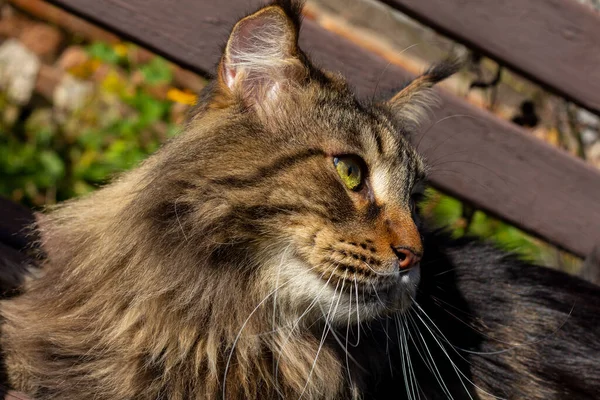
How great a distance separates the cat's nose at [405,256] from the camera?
6.54ft

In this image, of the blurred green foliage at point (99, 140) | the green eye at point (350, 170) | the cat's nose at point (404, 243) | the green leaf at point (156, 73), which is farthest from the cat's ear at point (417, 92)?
the green leaf at point (156, 73)

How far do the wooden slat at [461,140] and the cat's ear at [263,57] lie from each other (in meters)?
0.85

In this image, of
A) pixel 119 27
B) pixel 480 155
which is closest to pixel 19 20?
pixel 119 27

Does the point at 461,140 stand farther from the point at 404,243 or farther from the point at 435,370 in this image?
the point at 404,243

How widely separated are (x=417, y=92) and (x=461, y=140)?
72 cm

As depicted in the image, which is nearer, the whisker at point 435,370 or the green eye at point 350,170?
the green eye at point 350,170

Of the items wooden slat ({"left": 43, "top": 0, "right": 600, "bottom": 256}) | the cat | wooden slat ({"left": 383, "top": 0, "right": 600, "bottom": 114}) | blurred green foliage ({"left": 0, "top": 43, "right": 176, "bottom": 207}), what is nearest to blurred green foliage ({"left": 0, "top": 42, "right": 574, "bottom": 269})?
blurred green foliage ({"left": 0, "top": 43, "right": 176, "bottom": 207})

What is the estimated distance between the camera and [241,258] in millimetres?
2035

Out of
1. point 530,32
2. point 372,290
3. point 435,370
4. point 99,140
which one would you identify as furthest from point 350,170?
point 99,140

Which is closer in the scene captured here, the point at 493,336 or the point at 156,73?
the point at 493,336

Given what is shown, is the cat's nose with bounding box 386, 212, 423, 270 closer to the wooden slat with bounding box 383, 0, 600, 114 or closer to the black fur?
the black fur

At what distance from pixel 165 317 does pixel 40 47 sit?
319cm

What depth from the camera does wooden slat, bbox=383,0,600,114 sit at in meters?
3.03

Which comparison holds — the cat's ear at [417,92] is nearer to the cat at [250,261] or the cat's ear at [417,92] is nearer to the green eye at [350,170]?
the cat at [250,261]
